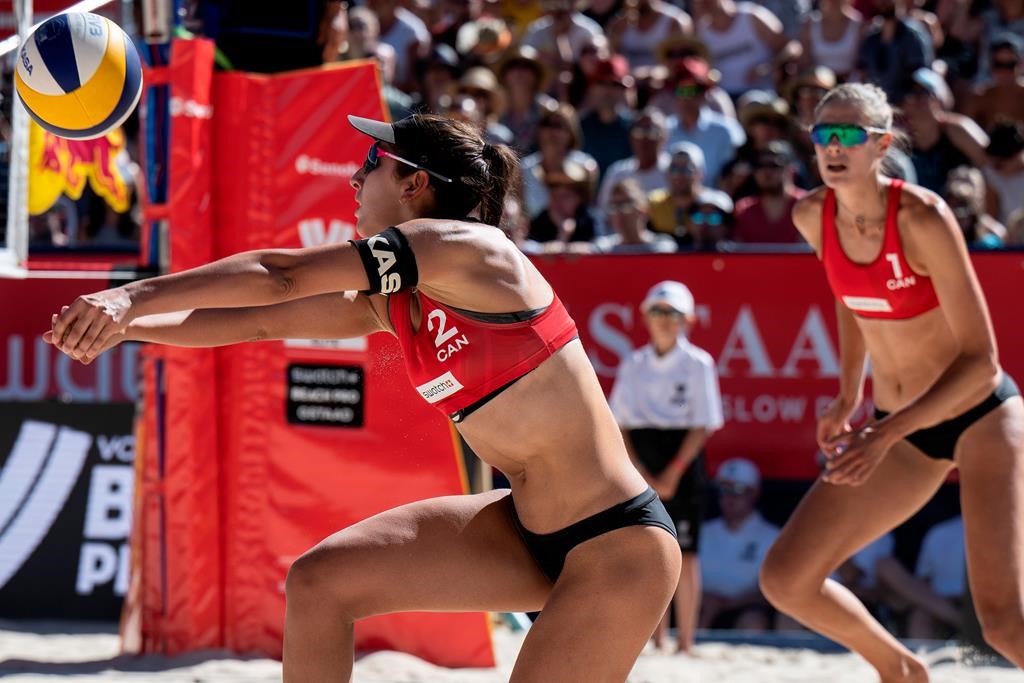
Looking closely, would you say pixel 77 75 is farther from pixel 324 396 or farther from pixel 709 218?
pixel 709 218

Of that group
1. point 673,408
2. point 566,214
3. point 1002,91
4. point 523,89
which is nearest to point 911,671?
point 673,408

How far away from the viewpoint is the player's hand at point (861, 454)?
12.5 feet

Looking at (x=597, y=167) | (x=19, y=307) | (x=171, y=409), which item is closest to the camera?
(x=171, y=409)

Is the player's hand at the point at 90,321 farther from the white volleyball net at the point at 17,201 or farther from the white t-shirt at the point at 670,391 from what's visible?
the white t-shirt at the point at 670,391

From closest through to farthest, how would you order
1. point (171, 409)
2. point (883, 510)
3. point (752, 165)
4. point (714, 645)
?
point (883, 510), point (171, 409), point (714, 645), point (752, 165)

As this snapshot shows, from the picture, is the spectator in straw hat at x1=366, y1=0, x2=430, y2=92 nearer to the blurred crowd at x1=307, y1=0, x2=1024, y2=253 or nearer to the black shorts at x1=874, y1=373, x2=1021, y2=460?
the blurred crowd at x1=307, y1=0, x2=1024, y2=253

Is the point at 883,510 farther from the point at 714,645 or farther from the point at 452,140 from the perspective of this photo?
the point at 714,645

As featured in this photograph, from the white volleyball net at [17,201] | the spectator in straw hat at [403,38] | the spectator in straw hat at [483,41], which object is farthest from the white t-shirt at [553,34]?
the white volleyball net at [17,201]

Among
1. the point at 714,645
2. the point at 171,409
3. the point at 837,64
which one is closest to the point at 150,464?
the point at 171,409

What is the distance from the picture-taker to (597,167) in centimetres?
880

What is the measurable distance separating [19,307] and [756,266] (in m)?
3.60

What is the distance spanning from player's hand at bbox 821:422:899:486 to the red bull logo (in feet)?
10.4

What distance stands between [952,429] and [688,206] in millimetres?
3620

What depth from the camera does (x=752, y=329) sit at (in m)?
6.85
